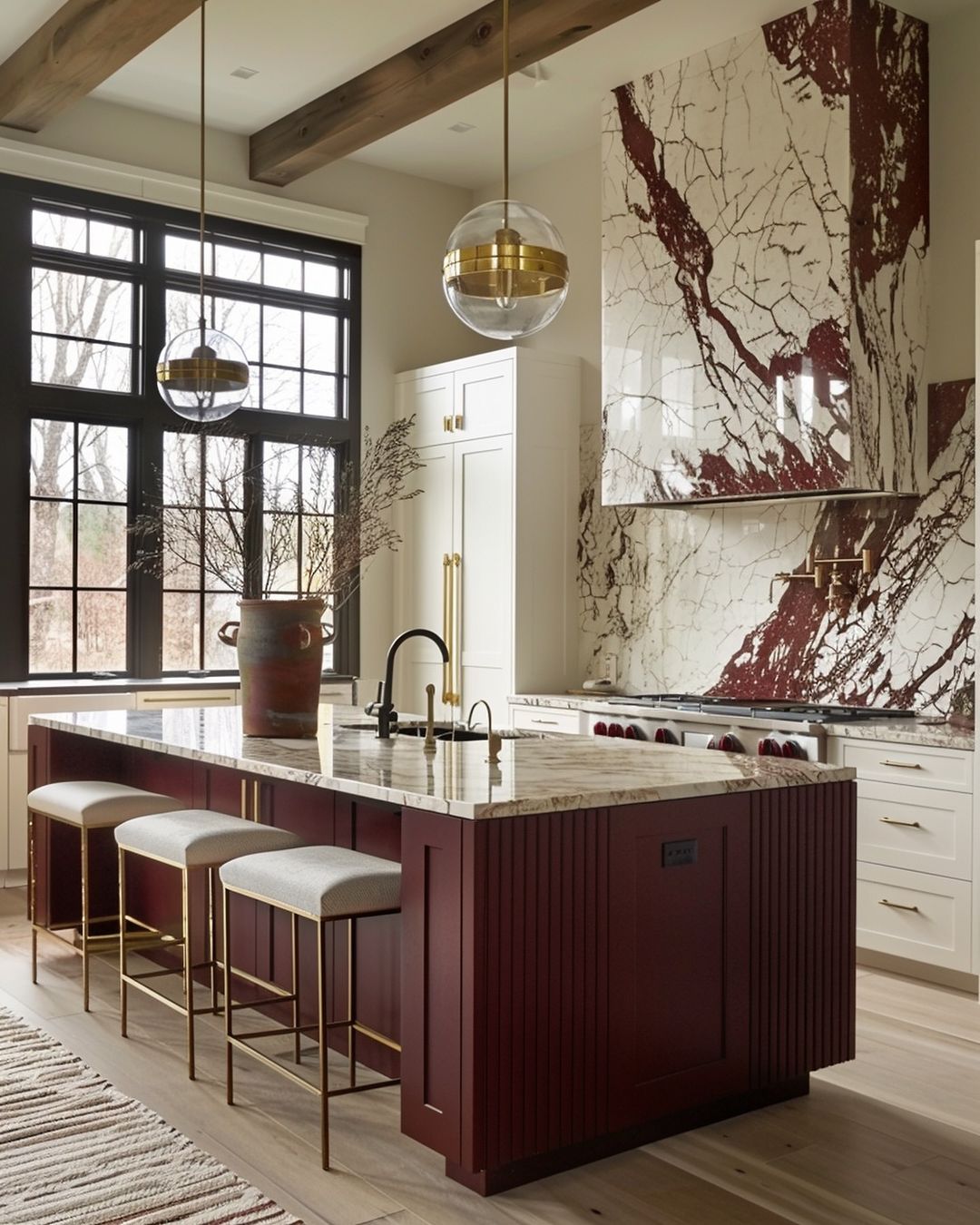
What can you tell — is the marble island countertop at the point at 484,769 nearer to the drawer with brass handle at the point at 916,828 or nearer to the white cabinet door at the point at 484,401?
the drawer with brass handle at the point at 916,828

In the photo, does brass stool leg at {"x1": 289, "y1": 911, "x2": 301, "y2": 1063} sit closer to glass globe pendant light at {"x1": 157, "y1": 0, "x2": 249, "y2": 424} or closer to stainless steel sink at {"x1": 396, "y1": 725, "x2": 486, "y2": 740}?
stainless steel sink at {"x1": 396, "y1": 725, "x2": 486, "y2": 740}

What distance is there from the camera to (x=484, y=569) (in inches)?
258

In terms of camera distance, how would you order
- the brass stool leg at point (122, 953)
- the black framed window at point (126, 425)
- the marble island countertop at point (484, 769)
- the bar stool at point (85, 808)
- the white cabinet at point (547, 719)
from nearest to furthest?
the marble island countertop at point (484, 769) → the brass stool leg at point (122, 953) → the bar stool at point (85, 808) → the white cabinet at point (547, 719) → the black framed window at point (126, 425)

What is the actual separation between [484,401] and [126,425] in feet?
5.83

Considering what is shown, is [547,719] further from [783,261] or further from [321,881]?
[321,881]

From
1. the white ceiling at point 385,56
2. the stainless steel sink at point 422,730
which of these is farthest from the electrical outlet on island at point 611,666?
the white ceiling at point 385,56

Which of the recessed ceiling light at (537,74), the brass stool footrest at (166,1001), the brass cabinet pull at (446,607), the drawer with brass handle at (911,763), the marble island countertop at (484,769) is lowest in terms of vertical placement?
the brass stool footrest at (166,1001)

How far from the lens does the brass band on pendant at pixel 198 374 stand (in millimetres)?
4262

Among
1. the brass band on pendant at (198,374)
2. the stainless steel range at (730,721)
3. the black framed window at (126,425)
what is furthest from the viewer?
the black framed window at (126,425)

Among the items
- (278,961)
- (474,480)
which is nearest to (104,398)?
(474,480)

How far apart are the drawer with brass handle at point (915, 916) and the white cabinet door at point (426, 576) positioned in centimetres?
263

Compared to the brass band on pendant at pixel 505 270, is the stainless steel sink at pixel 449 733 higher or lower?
lower

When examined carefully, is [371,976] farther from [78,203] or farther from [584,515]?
[78,203]

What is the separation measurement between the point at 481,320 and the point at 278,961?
1.95 m
